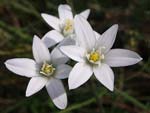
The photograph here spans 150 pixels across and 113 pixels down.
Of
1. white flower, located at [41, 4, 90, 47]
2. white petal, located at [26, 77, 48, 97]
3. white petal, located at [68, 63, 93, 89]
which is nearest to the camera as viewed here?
white petal, located at [68, 63, 93, 89]

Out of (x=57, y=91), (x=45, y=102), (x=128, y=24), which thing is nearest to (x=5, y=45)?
(x=45, y=102)

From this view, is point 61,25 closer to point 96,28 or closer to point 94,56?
point 94,56

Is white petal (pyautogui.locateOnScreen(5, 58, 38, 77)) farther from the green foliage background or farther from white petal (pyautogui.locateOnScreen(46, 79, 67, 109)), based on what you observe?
the green foliage background

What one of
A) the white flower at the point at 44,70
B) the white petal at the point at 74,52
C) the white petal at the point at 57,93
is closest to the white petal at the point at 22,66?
the white flower at the point at 44,70

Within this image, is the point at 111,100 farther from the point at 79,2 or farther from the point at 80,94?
the point at 79,2

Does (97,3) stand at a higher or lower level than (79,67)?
lower

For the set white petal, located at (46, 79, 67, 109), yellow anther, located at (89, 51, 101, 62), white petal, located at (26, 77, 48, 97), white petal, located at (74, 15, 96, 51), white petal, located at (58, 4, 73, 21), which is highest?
white petal, located at (74, 15, 96, 51)

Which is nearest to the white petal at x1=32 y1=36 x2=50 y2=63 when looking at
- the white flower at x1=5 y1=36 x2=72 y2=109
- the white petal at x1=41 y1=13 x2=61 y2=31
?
the white flower at x1=5 y1=36 x2=72 y2=109
